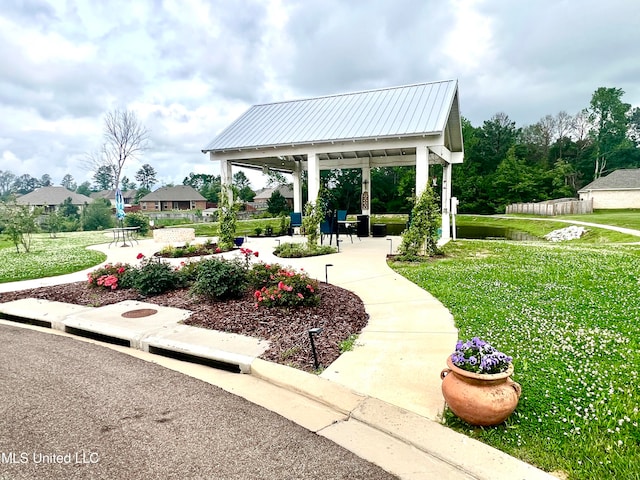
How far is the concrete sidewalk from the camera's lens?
2154 mm

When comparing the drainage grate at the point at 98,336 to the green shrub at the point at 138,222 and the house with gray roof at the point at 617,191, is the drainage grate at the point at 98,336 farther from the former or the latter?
the house with gray roof at the point at 617,191

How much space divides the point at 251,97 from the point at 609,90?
4750cm

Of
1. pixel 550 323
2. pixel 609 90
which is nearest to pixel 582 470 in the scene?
pixel 550 323

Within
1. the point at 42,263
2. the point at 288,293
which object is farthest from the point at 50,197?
the point at 288,293

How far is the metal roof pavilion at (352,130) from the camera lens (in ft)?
34.4

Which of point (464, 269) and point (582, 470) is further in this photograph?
point (464, 269)

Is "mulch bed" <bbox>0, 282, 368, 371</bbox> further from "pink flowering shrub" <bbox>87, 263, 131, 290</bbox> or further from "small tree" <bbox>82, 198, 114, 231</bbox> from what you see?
"small tree" <bbox>82, 198, 114, 231</bbox>

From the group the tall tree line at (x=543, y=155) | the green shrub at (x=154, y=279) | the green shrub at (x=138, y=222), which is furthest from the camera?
the tall tree line at (x=543, y=155)

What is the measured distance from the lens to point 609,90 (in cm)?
4656

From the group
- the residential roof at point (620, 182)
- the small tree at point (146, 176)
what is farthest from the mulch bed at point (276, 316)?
the small tree at point (146, 176)

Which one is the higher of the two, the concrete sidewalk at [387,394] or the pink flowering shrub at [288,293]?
the pink flowering shrub at [288,293]

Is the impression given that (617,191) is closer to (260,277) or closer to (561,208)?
(561,208)

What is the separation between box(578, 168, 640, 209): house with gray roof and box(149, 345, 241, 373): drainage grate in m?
39.1

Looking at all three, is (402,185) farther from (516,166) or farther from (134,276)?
(134,276)
